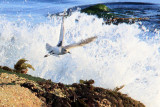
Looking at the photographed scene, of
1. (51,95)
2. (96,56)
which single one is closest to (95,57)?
(96,56)

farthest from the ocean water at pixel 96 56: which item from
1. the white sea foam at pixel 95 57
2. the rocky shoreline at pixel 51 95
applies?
the rocky shoreline at pixel 51 95

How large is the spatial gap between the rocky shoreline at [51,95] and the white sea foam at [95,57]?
7.69 ft

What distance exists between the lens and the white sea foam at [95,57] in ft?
28.1

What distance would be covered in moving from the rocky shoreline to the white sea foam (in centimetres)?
235

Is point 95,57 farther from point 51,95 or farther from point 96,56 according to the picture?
point 51,95

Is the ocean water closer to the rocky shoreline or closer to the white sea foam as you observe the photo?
the white sea foam

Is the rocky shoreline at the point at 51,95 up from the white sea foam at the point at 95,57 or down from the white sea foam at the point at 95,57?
up

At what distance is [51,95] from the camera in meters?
4.66

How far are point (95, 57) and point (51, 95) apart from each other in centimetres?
685

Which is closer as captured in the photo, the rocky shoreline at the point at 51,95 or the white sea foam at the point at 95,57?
the rocky shoreline at the point at 51,95

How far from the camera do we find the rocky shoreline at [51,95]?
13.9ft

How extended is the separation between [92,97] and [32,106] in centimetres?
125

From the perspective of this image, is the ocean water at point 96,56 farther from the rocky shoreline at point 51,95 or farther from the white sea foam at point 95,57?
the rocky shoreline at point 51,95

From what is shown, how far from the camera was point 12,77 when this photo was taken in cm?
521
